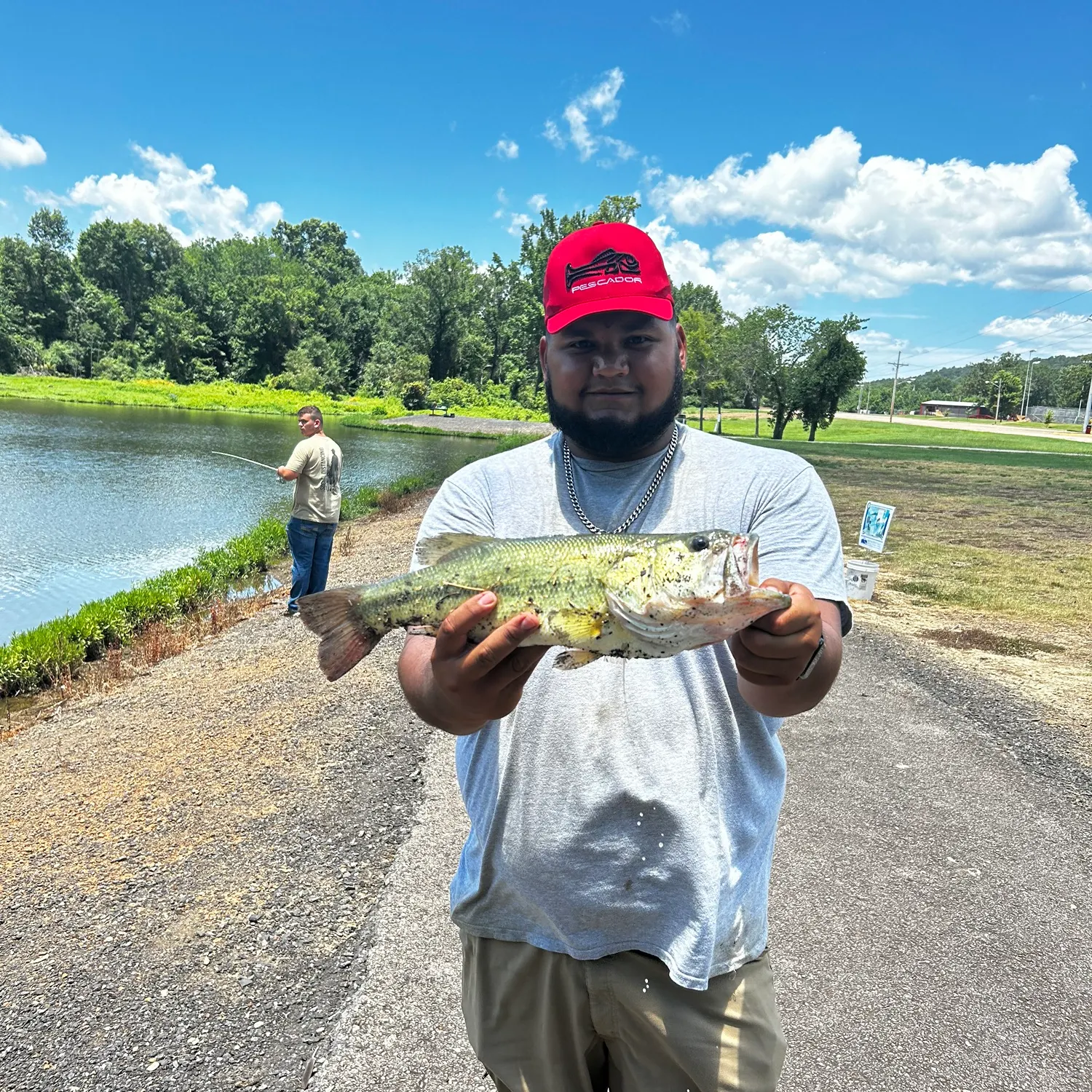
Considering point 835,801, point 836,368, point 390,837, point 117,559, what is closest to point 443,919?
point 390,837

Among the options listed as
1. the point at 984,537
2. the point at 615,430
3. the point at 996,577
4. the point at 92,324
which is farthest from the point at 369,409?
the point at 615,430

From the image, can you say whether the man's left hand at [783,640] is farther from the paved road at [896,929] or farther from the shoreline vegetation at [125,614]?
the shoreline vegetation at [125,614]

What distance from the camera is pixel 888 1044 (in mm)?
3271

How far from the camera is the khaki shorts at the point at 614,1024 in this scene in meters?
1.83

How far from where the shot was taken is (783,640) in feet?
5.41

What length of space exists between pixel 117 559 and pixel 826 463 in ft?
115

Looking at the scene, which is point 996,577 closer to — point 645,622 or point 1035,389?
point 645,622

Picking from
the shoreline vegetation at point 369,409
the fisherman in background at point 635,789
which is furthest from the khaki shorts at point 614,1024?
the shoreline vegetation at point 369,409

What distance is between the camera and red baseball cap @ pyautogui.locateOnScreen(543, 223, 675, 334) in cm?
217

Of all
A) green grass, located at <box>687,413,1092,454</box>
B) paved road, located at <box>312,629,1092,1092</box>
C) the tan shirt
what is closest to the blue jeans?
the tan shirt

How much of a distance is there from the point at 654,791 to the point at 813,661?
19.8 inches

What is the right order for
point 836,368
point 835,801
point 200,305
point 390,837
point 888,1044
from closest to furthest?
point 888,1044 < point 390,837 < point 835,801 < point 836,368 < point 200,305

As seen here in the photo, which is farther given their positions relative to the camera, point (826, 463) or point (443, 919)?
point (826, 463)

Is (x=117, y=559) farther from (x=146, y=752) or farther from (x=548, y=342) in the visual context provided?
(x=548, y=342)
